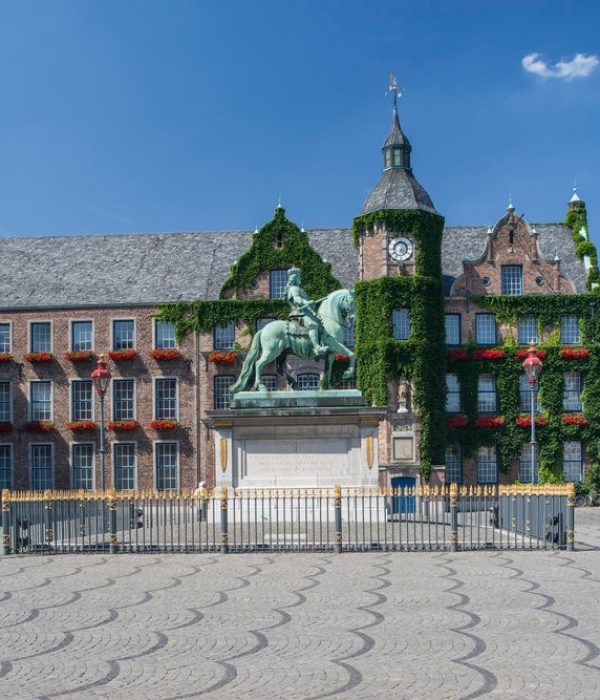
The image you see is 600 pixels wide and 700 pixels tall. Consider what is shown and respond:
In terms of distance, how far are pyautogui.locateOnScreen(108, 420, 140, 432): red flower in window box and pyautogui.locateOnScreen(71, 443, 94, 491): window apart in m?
1.68

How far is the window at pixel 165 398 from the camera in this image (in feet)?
→ 181

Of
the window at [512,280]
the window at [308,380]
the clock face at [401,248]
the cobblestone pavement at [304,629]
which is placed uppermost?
the clock face at [401,248]

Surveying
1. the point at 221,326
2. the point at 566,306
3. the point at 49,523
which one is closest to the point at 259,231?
the point at 221,326

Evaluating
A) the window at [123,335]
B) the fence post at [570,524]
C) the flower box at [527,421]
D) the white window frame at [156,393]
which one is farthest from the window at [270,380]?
the fence post at [570,524]

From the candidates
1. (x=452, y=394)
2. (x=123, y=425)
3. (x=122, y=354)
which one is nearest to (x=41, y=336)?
(x=122, y=354)

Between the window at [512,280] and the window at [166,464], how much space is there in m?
19.5

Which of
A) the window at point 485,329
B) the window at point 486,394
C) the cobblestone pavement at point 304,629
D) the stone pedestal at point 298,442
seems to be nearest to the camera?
the cobblestone pavement at point 304,629

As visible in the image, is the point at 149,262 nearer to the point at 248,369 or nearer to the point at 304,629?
the point at 248,369

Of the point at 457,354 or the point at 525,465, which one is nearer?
the point at 525,465

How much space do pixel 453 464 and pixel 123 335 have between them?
18956 mm

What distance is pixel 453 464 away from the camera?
53312 millimetres

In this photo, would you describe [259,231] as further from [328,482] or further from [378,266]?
[328,482]

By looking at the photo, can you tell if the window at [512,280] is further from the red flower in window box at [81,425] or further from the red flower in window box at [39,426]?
the red flower in window box at [39,426]

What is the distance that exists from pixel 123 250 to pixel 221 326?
8.82 metres
